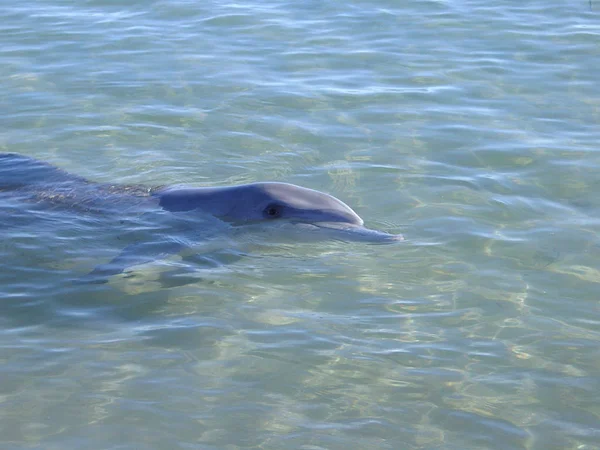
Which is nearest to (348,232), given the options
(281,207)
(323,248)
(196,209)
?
(323,248)

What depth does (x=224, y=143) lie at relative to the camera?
12.0 metres

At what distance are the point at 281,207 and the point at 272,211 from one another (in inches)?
4.1

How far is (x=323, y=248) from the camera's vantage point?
364 inches

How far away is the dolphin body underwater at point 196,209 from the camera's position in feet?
30.2

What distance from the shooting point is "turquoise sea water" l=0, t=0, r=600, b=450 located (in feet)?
22.5

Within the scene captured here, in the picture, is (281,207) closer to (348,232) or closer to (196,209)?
(348,232)

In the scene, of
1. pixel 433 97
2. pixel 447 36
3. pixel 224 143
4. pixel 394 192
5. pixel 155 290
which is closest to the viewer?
pixel 155 290

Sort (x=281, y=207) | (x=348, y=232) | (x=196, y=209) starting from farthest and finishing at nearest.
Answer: (x=196, y=209)
(x=281, y=207)
(x=348, y=232)

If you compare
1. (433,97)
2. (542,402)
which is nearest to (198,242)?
(542,402)

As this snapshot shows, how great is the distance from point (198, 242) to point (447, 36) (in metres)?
8.16

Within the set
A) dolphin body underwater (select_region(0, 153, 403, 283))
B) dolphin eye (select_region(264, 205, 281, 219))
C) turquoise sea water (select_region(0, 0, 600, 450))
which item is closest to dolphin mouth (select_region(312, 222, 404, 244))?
dolphin body underwater (select_region(0, 153, 403, 283))

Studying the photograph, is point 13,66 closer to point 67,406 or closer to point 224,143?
point 224,143

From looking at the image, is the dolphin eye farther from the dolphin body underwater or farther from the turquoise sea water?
the turquoise sea water

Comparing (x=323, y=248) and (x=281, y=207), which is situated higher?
(x=281, y=207)
